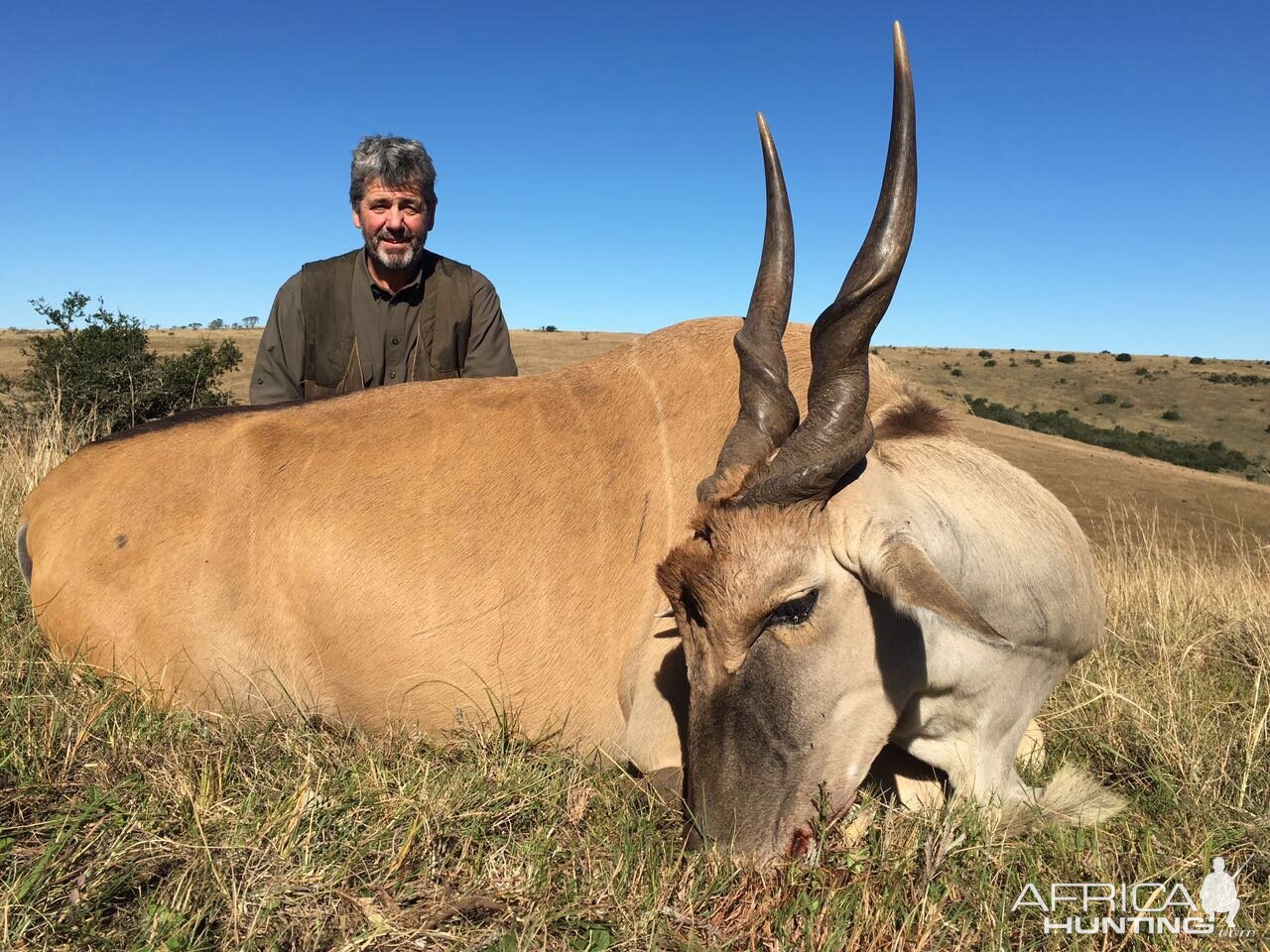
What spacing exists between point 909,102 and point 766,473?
49.3 inches

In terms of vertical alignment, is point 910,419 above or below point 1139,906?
above

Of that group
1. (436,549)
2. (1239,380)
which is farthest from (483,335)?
(1239,380)

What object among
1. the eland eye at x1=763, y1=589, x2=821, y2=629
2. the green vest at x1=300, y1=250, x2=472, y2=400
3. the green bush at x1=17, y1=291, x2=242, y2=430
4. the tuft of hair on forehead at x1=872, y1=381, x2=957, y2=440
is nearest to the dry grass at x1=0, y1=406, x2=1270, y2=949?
the eland eye at x1=763, y1=589, x2=821, y2=629

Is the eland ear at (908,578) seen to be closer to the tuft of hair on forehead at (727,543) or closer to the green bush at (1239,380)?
the tuft of hair on forehead at (727,543)

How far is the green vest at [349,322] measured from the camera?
6.00 meters

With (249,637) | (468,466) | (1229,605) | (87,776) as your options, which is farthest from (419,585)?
(1229,605)

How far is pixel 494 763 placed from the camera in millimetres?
3266

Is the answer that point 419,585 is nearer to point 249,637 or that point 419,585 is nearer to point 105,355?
point 249,637

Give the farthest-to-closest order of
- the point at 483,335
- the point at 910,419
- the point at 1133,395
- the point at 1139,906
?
the point at 1133,395 < the point at 483,335 < the point at 910,419 < the point at 1139,906

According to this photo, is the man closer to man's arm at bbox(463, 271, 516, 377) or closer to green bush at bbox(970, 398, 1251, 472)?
man's arm at bbox(463, 271, 516, 377)

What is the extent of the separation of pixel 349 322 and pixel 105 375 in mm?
8661

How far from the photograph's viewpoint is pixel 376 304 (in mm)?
6086

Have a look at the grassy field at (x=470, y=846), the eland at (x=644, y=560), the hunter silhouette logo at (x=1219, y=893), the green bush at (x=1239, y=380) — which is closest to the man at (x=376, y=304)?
the eland at (x=644, y=560)

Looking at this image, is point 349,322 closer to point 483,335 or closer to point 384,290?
point 384,290
